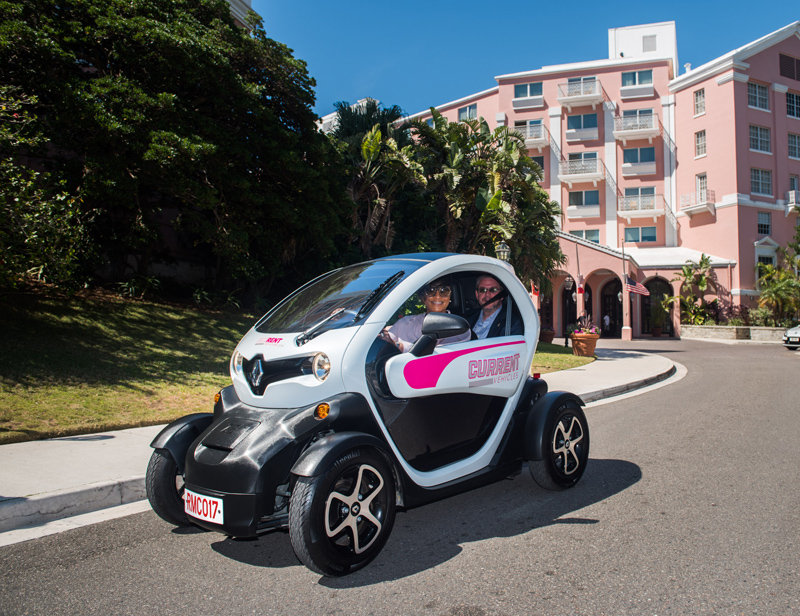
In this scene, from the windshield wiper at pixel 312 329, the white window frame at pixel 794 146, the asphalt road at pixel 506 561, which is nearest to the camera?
the asphalt road at pixel 506 561

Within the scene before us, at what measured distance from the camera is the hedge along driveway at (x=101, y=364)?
23.3ft

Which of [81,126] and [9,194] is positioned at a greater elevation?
[81,126]

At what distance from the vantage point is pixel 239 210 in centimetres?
1452

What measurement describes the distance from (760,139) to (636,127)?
7729 millimetres

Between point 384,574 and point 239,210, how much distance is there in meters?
12.8

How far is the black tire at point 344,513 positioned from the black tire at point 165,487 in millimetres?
1055

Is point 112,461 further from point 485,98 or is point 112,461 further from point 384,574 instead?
point 485,98

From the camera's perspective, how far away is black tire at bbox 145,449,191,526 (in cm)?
349

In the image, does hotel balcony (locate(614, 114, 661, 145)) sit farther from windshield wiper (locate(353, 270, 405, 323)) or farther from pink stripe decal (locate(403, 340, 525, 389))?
pink stripe decal (locate(403, 340, 525, 389))

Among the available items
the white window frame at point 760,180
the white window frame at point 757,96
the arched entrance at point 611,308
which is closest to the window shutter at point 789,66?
the white window frame at point 757,96

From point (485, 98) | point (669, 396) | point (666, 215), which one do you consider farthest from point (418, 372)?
point (485, 98)

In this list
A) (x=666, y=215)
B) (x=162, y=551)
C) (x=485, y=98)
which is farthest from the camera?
(x=485, y=98)

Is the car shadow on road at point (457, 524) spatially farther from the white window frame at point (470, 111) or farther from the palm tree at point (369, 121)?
the white window frame at point (470, 111)

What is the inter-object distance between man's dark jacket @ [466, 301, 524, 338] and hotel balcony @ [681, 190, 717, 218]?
37.9 metres
